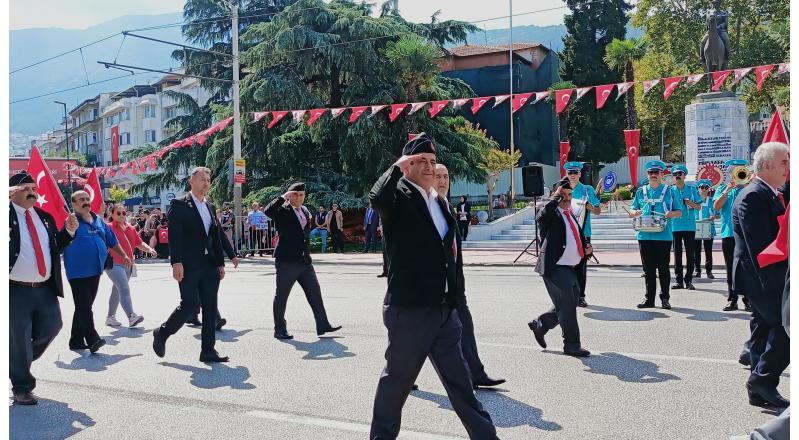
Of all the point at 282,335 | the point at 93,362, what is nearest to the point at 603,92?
the point at 282,335

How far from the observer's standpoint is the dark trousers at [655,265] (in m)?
9.76

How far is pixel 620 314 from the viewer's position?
939 centimetres

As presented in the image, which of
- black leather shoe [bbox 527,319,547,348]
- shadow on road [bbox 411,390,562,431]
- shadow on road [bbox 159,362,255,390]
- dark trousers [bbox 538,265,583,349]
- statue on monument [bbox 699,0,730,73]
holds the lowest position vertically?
shadow on road [bbox 159,362,255,390]

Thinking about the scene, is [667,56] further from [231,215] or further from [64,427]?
[64,427]

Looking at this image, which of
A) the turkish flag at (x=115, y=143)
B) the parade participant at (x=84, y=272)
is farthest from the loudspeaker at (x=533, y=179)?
the turkish flag at (x=115, y=143)

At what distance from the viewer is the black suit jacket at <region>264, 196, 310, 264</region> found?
8.55 meters

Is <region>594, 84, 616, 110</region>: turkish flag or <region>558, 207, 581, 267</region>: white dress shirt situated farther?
<region>594, 84, 616, 110</region>: turkish flag

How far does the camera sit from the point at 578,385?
588 centimetres

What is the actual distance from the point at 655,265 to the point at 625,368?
12.6 ft

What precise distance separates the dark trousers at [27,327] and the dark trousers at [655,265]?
6.84 metres

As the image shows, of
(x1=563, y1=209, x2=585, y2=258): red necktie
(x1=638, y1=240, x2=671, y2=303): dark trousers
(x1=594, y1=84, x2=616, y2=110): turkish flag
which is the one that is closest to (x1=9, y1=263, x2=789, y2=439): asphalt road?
(x1=638, y1=240, x2=671, y2=303): dark trousers

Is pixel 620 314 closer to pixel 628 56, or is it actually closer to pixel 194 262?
pixel 194 262

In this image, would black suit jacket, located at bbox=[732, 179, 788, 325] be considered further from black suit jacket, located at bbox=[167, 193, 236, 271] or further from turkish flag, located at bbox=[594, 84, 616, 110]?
turkish flag, located at bbox=[594, 84, 616, 110]

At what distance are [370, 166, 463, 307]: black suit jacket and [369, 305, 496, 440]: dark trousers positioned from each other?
0.07 m
